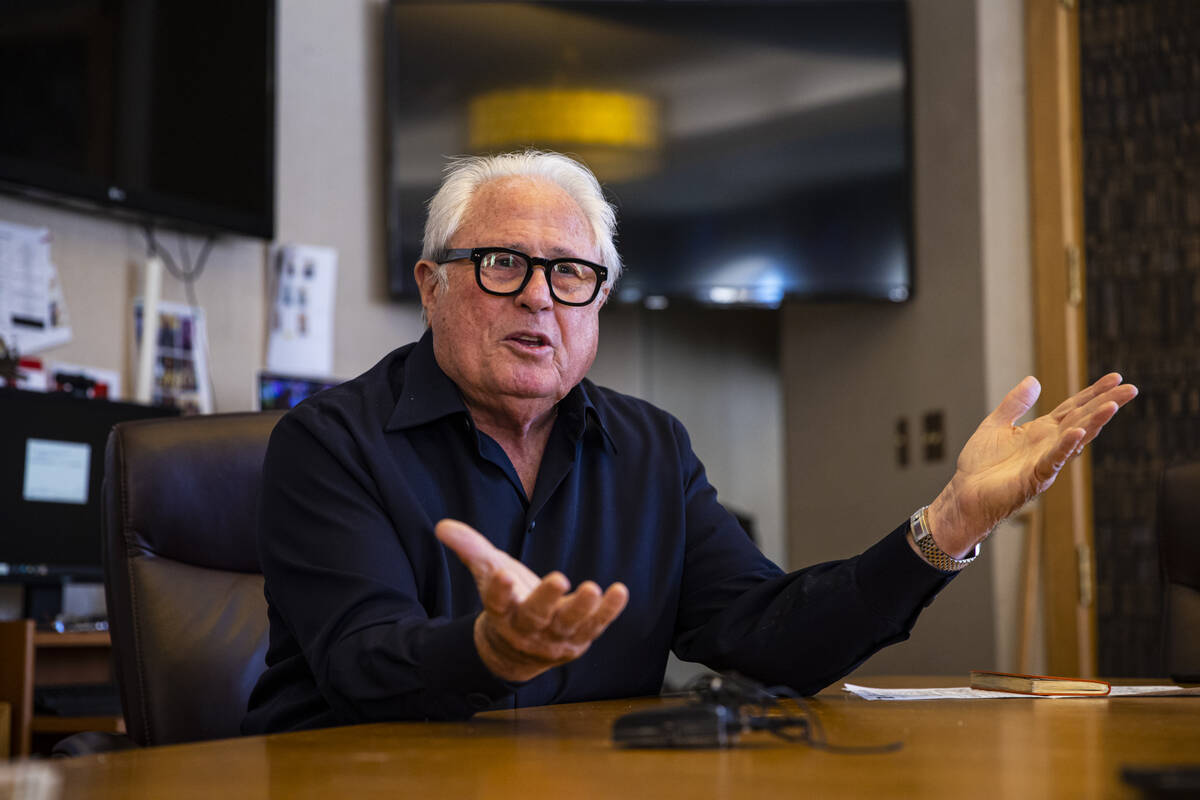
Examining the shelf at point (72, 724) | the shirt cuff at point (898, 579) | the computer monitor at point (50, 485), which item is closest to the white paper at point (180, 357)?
the computer monitor at point (50, 485)

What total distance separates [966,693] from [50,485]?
1.94m

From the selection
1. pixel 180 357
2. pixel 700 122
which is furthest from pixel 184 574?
pixel 700 122

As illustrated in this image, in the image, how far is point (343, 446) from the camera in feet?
4.46

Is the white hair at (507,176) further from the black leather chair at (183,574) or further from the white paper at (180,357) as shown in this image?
the white paper at (180,357)

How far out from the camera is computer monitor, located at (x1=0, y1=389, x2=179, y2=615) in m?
2.52

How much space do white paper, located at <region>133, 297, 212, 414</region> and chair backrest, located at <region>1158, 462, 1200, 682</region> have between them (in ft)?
7.07

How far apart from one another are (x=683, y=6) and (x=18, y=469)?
2.22m

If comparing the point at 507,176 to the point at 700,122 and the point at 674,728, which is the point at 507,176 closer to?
Answer: the point at 674,728

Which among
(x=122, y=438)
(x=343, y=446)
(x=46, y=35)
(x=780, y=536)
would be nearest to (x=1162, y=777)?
(x=343, y=446)

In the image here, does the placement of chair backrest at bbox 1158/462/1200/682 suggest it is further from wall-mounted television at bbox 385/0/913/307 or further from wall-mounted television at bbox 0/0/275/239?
wall-mounted television at bbox 0/0/275/239

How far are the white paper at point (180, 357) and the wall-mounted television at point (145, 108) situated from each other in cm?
22

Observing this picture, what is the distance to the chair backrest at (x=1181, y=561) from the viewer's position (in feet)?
5.97

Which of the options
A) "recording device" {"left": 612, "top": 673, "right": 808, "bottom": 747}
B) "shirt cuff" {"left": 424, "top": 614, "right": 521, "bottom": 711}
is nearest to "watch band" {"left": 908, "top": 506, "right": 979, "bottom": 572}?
"recording device" {"left": 612, "top": 673, "right": 808, "bottom": 747}

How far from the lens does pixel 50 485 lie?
101 inches
